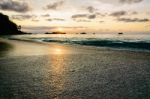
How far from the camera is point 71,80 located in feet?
30.4

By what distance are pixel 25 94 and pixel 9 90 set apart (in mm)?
754

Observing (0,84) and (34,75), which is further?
(34,75)

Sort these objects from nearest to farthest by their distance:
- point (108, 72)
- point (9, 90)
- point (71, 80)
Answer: point (9, 90)
point (71, 80)
point (108, 72)

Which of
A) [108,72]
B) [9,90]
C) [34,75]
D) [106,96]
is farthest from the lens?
[108,72]

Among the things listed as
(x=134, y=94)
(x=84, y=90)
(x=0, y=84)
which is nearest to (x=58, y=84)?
(x=84, y=90)

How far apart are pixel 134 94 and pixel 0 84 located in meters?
4.44

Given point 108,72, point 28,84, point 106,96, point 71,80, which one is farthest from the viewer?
point 108,72

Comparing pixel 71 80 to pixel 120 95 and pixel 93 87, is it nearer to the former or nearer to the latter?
pixel 93 87

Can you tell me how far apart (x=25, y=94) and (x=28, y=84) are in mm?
1314

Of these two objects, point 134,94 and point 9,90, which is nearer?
point 134,94

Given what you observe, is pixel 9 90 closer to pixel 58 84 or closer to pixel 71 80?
pixel 58 84

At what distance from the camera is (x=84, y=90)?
7750mm

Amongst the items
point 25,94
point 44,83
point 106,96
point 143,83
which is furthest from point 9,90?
point 143,83

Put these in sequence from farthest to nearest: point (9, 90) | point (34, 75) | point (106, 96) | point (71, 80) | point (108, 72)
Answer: point (108, 72)
point (34, 75)
point (71, 80)
point (9, 90)
point (106, 96)
